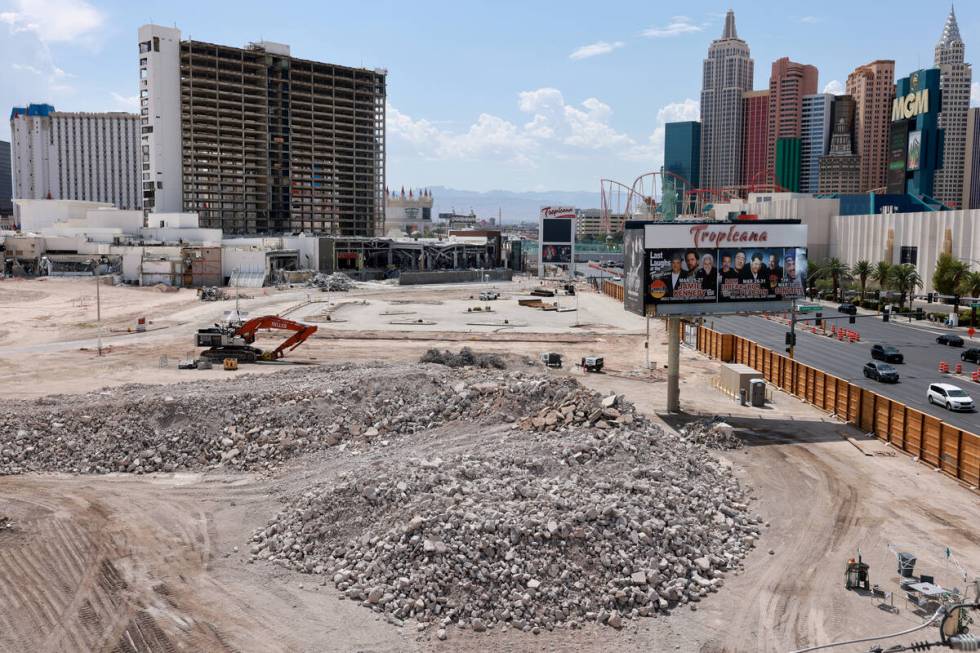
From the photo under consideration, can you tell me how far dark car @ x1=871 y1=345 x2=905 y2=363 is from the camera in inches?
2344

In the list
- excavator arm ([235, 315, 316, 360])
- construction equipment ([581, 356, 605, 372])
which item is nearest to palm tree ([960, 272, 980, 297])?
construction equipment ([581, 356, 605, 372])

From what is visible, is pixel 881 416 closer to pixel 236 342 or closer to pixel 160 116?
pixel 236 342

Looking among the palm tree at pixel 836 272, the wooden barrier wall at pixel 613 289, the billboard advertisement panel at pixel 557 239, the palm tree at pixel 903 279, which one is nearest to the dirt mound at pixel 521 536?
the palm tree at pixel 903 279

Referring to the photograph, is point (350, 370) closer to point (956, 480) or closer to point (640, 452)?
point (640, 452)

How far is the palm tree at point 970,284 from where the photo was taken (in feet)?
270

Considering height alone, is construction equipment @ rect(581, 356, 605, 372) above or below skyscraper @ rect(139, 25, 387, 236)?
below

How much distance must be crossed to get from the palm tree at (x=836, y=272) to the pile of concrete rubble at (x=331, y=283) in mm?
68091

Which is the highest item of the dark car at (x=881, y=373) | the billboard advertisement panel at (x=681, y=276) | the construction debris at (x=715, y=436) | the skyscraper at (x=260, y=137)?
the skyscraper at (x=260, y=137)

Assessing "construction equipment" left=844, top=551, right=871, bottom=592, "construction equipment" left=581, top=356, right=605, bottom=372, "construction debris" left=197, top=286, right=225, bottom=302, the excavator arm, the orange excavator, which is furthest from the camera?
"construction debris" left=197, top=286, right=225, bottom=302

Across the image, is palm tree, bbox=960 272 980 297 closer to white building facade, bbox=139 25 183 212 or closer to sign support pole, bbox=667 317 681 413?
sign support pole, bbox=667 317 681 413

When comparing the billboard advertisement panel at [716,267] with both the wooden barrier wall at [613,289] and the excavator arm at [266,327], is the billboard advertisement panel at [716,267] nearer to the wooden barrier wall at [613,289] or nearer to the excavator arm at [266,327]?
the excavator arm at [266,327]

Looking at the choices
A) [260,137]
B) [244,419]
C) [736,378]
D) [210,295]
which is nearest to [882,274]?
[736,378]

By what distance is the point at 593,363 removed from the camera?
56094 mm

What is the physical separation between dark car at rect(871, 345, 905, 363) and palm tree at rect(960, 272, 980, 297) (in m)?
28.0
